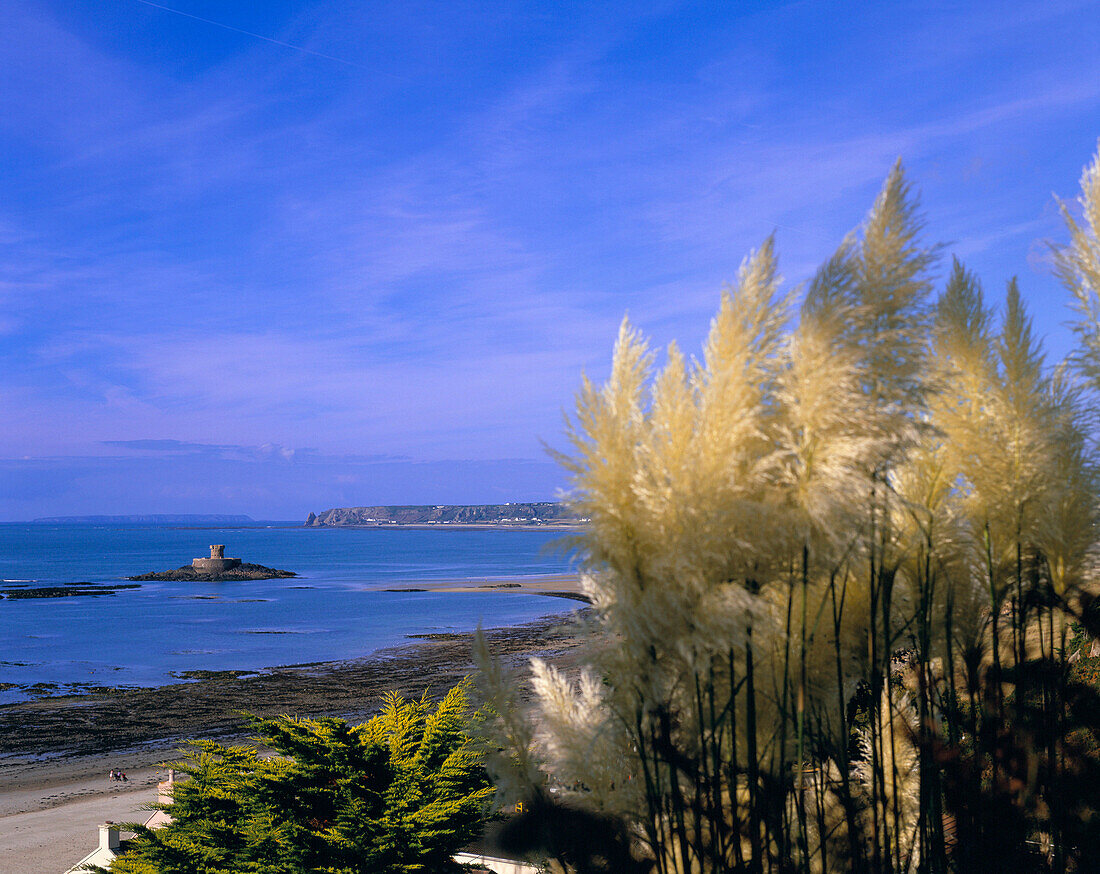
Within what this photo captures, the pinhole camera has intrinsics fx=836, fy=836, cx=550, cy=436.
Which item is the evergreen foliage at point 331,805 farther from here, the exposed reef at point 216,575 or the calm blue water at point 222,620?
the exposed reef at point 216,575

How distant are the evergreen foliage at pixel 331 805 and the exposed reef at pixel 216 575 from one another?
60868 mm

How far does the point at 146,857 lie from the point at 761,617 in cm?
470

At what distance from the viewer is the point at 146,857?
15.9 feet

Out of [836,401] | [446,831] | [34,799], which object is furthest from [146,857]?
[34,799]

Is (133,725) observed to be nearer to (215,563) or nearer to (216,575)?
(216,575)

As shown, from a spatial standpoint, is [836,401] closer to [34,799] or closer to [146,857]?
[146,857]

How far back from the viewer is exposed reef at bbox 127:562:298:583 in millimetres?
61406

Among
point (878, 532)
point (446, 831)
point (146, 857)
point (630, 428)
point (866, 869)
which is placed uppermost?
point (630, 428)

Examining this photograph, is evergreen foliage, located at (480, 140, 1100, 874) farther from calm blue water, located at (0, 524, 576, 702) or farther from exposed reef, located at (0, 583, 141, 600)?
exposed reef, located at (0, 583, 141, 600)

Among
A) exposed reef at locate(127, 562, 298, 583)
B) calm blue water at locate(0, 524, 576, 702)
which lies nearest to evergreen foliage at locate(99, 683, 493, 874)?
calm blue water at locate(0, 524, 576, 702)

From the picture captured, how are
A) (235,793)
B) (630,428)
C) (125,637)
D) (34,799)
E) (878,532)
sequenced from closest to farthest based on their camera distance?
1. (630,428)
2. (878,532)
3. (235,793)
4. (34,799)
5. (125,637)

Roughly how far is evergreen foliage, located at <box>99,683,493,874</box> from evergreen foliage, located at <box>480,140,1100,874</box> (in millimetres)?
2170

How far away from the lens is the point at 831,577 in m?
1.93

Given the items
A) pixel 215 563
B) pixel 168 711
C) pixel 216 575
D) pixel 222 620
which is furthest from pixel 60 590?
pixel 168 711
